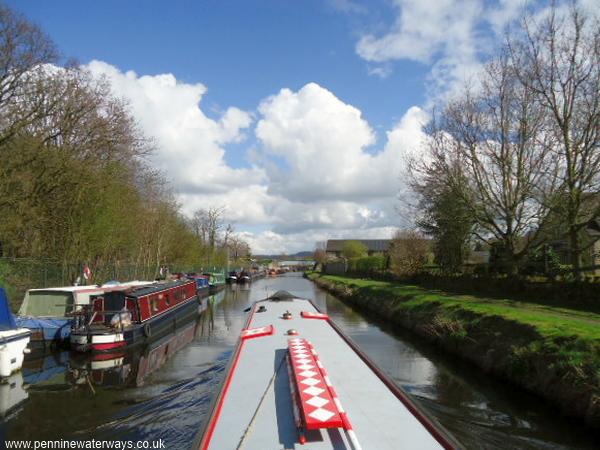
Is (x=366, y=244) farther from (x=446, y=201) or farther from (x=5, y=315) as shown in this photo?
(x=5, y=315)

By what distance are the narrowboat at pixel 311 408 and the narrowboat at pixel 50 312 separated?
30.0 ft

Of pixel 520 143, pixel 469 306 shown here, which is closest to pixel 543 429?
pixel 469 306

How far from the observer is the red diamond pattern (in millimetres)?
4406

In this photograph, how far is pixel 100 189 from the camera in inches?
925

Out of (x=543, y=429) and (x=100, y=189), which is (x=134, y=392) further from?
(x=100, y=189)

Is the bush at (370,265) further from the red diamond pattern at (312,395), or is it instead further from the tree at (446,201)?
the red diamond pattern at (312,395)

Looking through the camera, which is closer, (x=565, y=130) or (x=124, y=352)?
(x=124, y=352)

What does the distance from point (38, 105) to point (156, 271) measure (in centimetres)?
1893

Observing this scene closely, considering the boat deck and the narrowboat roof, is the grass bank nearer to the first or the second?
the boat deck

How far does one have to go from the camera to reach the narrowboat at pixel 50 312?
570 inches

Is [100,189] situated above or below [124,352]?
above

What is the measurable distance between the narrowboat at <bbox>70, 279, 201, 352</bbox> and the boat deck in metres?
7.08

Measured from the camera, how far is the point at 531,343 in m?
10.7

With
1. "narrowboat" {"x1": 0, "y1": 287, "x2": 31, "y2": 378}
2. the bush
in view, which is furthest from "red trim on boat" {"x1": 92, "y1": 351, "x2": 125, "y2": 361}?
the bush
